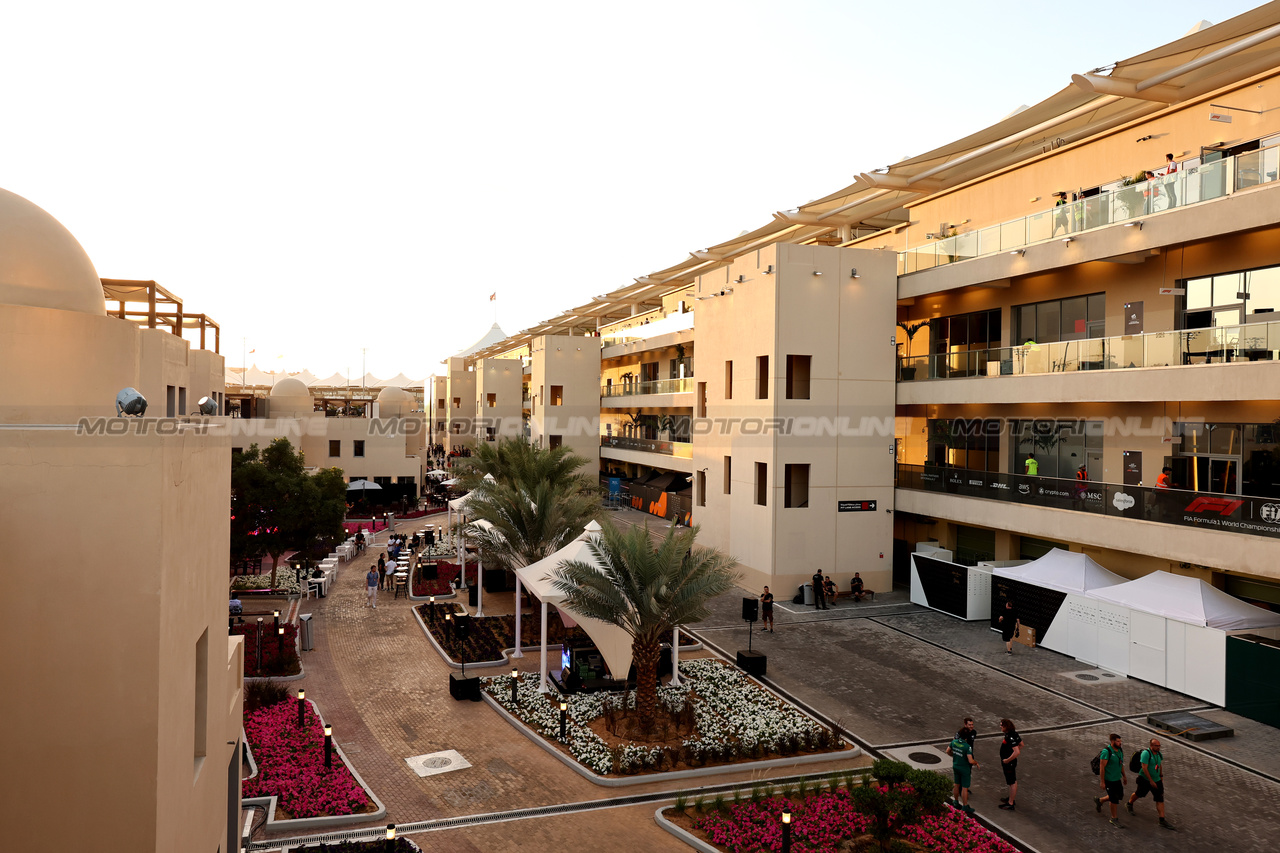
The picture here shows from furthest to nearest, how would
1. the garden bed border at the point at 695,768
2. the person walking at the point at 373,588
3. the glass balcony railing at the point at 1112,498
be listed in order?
the person walking at the point at 373,588 < the glass balcony railing at the point at 1112,498 < the garden bed border at the point at 695,768

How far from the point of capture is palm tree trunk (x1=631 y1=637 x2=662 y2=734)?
48.5ft

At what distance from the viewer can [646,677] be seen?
48.7 feet

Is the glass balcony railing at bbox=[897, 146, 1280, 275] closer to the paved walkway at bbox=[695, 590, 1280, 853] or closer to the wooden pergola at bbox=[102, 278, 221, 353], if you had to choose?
the paved walkway at bbox=[695, 590, 1280, 853]

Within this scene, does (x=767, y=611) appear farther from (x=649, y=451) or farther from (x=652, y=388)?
(x=652, y=388)

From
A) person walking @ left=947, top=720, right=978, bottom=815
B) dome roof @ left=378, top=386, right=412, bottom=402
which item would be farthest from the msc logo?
dome roof @ left=378, top=386, right=412, bottom=402

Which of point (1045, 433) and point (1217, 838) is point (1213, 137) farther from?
point (1217, 838)

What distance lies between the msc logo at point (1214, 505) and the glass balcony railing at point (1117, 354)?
293cm

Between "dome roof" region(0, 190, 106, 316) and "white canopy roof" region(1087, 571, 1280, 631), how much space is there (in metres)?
21.8

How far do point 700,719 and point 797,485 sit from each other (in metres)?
12.4

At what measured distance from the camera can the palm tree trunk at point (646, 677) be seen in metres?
14.8

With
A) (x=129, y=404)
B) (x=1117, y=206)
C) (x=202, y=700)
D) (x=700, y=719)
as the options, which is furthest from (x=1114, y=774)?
(x=1117, y=206)

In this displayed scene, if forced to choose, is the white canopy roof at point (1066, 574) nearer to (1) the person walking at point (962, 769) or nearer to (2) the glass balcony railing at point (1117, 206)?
(2) the glass balcony railing at point (1117, 206)

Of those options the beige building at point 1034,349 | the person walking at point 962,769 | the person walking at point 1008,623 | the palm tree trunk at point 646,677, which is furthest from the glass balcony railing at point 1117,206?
the palm tree trunk at point 646,677

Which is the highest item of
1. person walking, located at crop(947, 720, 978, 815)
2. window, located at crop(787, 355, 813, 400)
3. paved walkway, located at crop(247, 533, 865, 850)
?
window, located at crop(787, 355, 813, 400)
